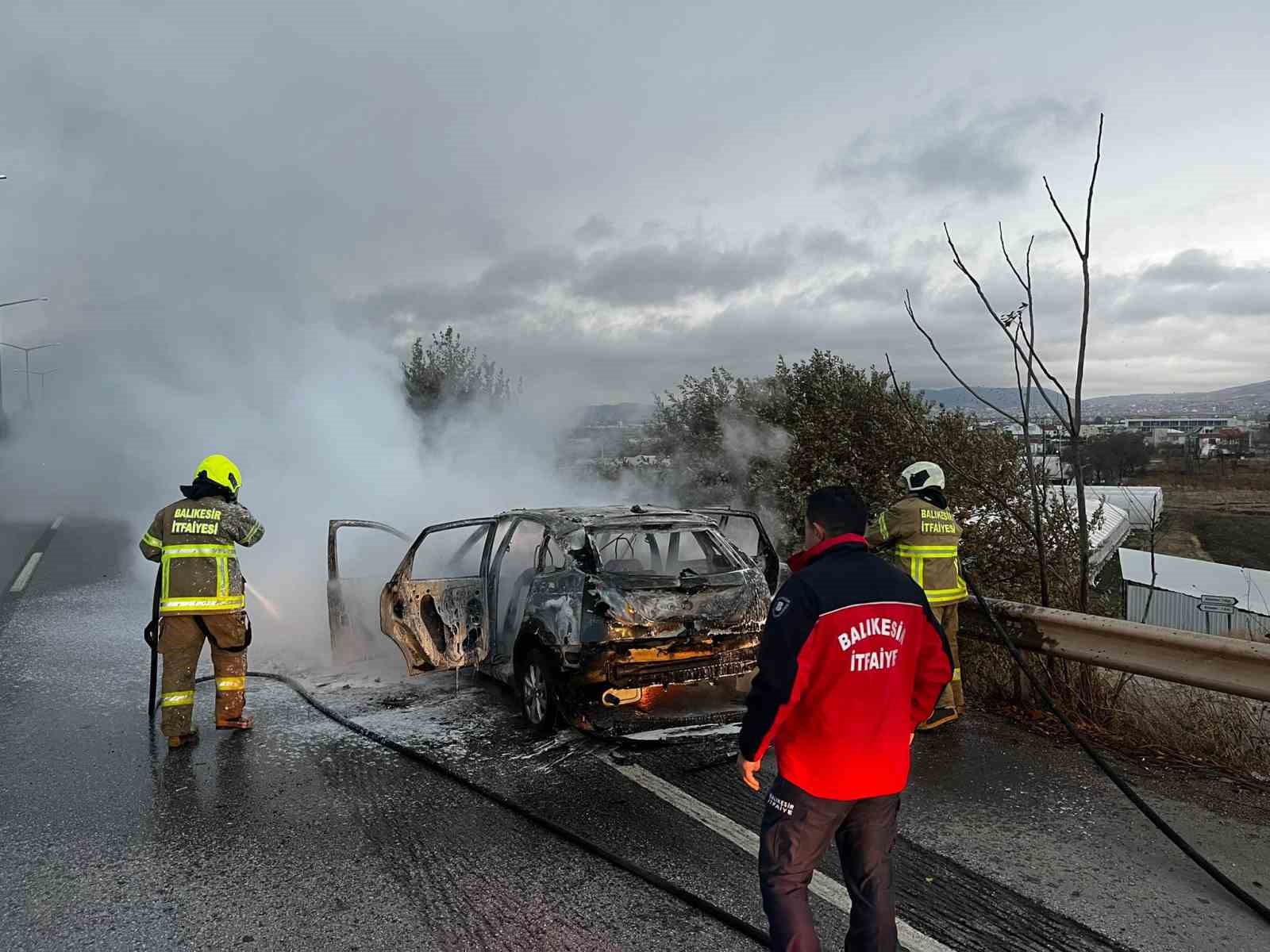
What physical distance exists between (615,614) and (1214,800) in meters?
3.16

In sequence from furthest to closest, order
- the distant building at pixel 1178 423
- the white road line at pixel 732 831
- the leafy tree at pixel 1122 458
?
the distant building at pixel 1178 423 < the leafy tree at pixel 1122 458 < the white road line at pixel 732 831

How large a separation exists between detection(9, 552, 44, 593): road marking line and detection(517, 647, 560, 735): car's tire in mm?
9008

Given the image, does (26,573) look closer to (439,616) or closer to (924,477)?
(439,616)

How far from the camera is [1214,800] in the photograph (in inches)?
171

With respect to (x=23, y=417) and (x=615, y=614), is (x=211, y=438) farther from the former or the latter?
(x=23, y=417)

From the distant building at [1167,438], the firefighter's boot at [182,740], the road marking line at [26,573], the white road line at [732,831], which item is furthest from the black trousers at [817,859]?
the distant building at [1167,438]

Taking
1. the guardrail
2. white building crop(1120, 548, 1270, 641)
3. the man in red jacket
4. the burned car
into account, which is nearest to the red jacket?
the man in red jacket

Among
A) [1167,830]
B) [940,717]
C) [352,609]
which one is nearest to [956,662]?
[940,717]

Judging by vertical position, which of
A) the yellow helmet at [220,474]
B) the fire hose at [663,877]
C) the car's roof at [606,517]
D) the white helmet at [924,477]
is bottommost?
the fire hose at [663,877]

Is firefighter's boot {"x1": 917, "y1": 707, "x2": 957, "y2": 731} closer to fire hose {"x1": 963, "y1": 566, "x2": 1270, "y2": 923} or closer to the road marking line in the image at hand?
fire hose {"x1": 963, "y1": 566, "x2": 1270, "y2": 923}

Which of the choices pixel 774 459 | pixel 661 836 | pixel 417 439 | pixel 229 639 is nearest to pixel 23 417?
pixel 417 439

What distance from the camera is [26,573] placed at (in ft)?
41.3

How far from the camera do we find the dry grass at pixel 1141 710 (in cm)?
488

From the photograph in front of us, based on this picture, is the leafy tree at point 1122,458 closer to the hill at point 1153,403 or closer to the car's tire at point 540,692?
the hill at point 1153,403
